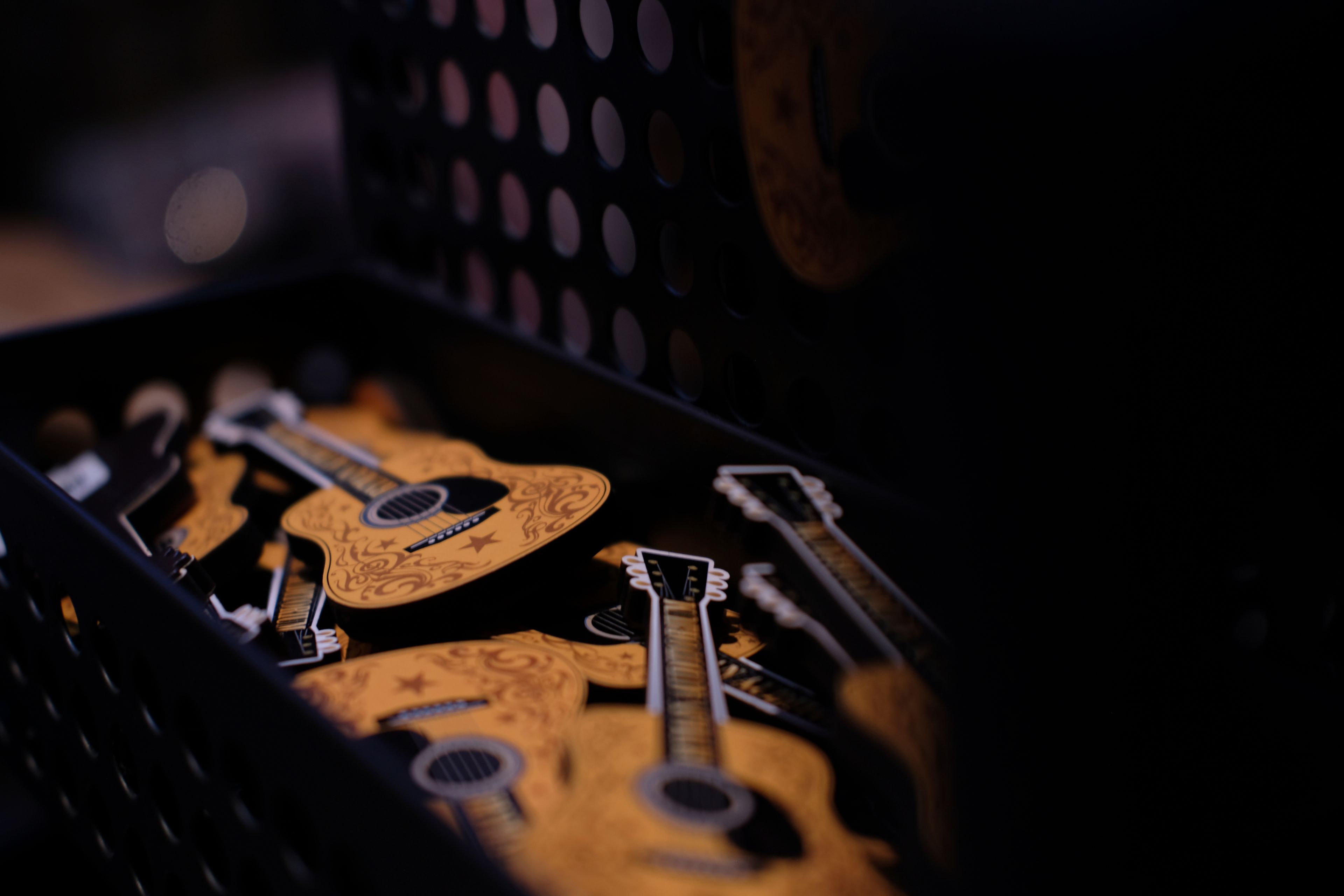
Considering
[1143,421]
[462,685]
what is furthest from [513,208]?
[1143,421]

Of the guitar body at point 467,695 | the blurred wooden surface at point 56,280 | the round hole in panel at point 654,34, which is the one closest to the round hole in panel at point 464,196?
the round hole in panel at point 654,34

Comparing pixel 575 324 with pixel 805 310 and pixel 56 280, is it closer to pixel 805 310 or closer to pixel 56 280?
pixel 805 310

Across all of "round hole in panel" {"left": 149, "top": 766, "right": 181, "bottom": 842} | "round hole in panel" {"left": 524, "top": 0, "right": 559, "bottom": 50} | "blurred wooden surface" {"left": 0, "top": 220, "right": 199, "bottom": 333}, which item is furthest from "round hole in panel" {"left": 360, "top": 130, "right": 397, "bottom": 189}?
"blurred wooden surface" {"left": 0, "top": 220, "right": 199, "bottom": 333}

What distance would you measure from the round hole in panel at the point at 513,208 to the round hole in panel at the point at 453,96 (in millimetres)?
46

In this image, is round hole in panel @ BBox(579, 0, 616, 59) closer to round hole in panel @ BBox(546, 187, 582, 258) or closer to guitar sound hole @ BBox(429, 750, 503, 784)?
round hole in panel @ BBox(546, 187, 582, 258)

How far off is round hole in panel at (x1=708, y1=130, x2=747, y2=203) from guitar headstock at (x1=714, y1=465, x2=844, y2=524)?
0.12m

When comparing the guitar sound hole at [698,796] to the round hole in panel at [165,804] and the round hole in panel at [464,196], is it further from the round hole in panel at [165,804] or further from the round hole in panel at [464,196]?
the round hole in panel at [464,196]

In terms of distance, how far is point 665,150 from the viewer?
0.49 meters

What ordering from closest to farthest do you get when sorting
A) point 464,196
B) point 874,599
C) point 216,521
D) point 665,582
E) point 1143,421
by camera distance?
1. point 1143,421
2. point 874,599
3. point 665,582
4. point 216,521
5. point 464,196

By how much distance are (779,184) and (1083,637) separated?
23 cm

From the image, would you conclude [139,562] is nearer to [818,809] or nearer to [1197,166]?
[818,809]

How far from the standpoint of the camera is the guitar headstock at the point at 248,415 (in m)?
0.66

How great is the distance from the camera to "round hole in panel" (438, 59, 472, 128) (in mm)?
625

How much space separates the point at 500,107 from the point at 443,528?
Result: 259 mm
